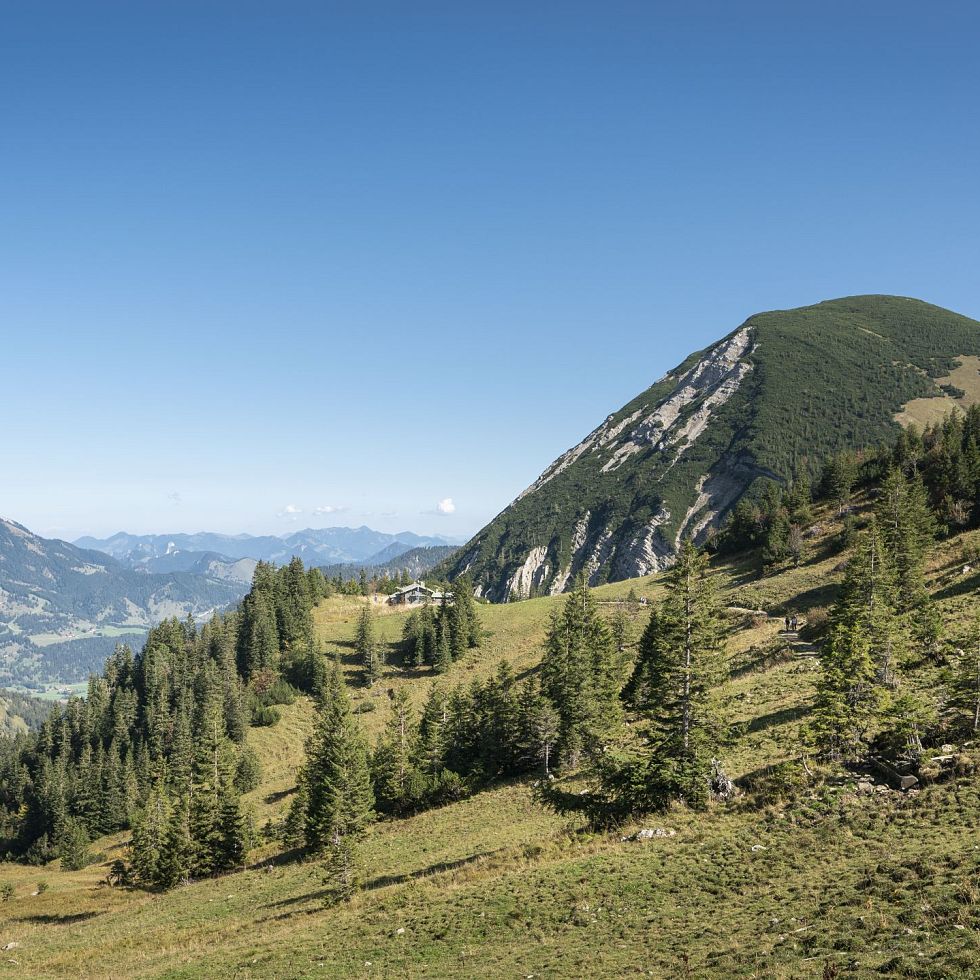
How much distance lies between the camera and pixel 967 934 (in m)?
13.9

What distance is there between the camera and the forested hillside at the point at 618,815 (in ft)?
62.0

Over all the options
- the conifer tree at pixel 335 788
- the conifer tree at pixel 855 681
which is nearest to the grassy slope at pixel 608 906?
the conifer tree at pixel 335 788

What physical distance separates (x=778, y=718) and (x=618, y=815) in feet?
52.2

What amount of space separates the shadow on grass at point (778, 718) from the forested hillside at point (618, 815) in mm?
235

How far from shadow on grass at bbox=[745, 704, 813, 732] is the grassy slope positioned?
225 mm

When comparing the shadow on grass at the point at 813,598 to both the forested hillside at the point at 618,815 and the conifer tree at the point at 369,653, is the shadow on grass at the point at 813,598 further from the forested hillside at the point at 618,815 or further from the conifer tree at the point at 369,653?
the conifer tree at the point at 369,653

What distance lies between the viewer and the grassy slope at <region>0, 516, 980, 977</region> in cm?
1612

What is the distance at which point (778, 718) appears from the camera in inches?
1603

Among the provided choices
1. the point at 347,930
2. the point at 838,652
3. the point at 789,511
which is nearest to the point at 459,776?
the point at 347,930

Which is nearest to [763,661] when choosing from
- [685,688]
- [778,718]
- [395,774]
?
[778,718]

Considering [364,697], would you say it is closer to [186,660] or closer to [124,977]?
[186,660]

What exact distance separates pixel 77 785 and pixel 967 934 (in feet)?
412

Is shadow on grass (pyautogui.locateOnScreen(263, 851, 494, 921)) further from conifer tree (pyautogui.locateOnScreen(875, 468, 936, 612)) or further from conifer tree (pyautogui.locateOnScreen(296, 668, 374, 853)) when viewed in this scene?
conifer tree (pyautogui.locateOnScreen(875, 468, 936, 612))

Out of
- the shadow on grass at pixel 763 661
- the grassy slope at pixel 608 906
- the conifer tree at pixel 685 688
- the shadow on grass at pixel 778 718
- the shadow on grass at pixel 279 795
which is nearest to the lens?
the grassy slope at pixel 608 906
